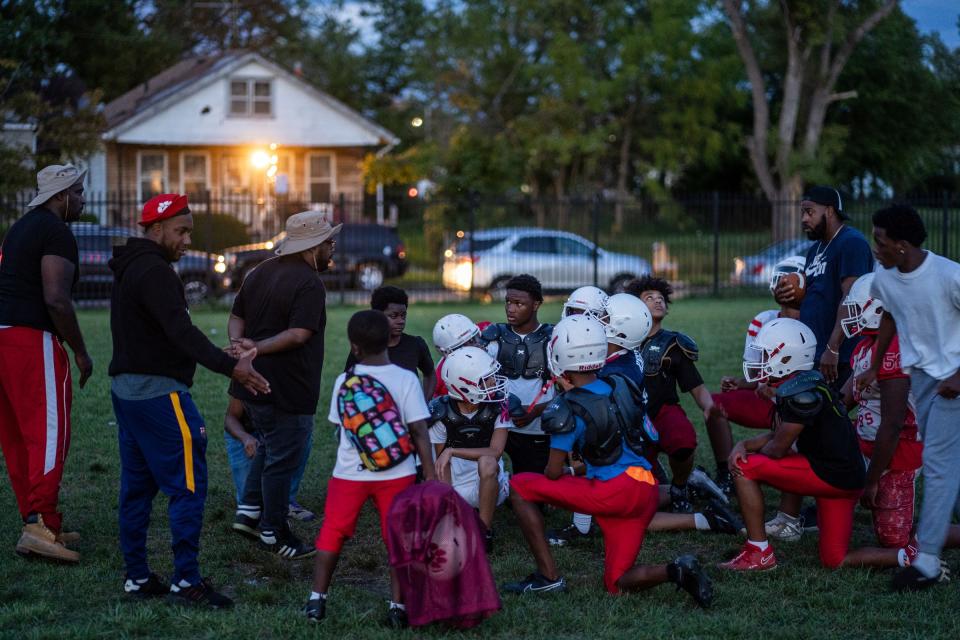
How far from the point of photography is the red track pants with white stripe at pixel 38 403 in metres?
6.43

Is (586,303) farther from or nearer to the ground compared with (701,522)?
farther from the ground

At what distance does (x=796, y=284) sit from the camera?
766cm

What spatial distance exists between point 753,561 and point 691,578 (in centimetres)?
94

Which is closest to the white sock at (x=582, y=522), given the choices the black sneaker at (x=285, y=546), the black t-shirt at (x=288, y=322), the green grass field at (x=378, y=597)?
Answer: the green grass field at (x=378, y=597)

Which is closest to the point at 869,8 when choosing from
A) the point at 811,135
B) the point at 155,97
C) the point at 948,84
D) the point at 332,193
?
the point at 811,135

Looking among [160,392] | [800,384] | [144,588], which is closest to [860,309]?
[800,384]

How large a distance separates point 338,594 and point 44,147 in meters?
19.6

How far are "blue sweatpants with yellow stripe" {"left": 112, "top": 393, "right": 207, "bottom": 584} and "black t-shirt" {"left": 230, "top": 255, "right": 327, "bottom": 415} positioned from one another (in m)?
0.69

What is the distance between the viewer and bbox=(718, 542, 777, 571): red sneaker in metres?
6.27

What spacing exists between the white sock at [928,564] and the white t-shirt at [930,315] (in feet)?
3.03

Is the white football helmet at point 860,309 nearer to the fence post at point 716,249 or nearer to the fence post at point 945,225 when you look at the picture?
the fence post at point 716,249

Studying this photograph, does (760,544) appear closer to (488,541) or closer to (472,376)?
(488,541)

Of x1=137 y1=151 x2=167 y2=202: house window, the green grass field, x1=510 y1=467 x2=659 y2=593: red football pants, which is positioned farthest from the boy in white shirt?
x1=137 y1=151 x2=167 y2=202: house window

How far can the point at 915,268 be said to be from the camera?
5980mm
